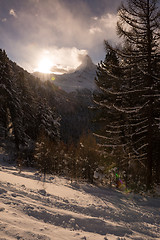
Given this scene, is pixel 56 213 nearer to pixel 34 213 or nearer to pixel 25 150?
pixel 34 213

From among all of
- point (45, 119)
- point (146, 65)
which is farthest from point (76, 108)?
point (146, 65)

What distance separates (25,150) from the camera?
71.0 ft

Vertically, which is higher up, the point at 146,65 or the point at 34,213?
the point at 146,65

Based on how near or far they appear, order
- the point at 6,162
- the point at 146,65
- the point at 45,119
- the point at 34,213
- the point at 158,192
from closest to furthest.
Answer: the point at 34,213 < the point at 158,192 < the point at 146,65 < the point at 6,162 < the point at 45,119

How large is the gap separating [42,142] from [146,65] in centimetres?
1172

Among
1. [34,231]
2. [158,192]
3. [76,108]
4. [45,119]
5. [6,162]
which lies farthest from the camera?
[76,108]

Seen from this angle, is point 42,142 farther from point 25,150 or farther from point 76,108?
point 76,108

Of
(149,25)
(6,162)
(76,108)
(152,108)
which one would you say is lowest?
(6,162)

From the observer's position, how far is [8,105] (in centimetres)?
2122

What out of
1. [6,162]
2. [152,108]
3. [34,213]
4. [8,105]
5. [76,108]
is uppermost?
[76,108]

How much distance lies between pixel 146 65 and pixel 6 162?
17.0 m

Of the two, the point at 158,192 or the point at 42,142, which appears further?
the point at 42,142

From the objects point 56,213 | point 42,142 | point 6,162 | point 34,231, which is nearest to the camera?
point 34,231

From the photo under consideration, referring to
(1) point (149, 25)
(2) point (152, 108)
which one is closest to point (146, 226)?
(2) point (152, 108)
